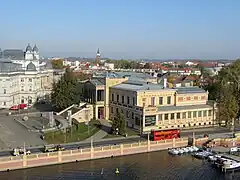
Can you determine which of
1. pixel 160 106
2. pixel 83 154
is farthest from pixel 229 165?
pixel 160 106

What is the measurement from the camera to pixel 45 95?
→ 111188mm

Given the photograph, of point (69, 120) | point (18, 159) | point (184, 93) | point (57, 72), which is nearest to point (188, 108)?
point (184, 93)

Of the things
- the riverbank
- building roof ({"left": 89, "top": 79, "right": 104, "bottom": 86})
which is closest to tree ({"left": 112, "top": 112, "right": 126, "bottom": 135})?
the riverbank

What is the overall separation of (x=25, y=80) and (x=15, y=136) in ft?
140

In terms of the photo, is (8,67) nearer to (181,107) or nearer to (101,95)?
(101,95)

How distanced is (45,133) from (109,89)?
19.9m

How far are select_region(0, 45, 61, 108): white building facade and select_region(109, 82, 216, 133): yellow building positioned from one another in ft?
104

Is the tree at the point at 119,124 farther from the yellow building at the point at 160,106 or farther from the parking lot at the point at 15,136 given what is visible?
the parking lot at the point at 15,136

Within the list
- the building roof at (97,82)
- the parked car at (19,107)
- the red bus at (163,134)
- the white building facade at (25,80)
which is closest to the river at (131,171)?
the red bus at (163,134)

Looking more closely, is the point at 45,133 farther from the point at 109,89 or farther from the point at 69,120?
the point at 109,89

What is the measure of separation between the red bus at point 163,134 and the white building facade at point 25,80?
48854mm

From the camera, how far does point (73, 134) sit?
66.0m

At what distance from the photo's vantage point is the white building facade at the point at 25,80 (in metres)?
97.4

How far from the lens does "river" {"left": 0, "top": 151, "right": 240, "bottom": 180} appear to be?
4816cm
